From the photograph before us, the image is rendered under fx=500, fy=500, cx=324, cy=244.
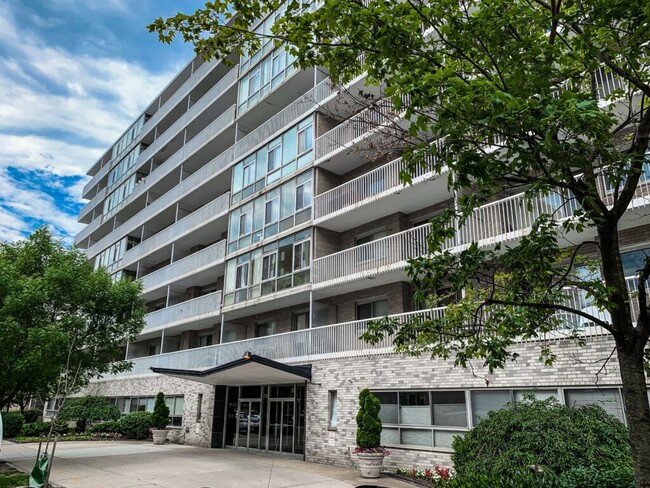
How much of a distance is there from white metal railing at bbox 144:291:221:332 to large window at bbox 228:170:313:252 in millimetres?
2732

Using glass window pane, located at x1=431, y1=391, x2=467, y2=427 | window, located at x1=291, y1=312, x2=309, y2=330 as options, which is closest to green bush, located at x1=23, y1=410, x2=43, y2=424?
window, located at x1=291, y1=312, x2=309, y2=330

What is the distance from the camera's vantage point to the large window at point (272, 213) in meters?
20.4

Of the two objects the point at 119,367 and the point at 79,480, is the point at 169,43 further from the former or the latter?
the point at 119,367

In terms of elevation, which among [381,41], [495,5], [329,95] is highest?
[329,95]

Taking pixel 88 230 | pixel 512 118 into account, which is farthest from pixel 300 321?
pixel 88 230

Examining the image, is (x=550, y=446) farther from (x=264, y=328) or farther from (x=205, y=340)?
(x=205, y=340)

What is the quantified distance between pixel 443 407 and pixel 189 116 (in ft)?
83.3

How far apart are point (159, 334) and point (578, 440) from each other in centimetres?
2708

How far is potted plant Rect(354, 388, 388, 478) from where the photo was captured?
13586 mm

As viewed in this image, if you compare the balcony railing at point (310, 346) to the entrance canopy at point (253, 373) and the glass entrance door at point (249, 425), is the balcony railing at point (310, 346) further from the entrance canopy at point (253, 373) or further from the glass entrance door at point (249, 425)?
the glass entrance door at point (249, 425)

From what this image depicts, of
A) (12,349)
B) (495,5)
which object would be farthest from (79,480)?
(495,5)

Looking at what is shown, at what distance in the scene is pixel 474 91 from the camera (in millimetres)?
4387

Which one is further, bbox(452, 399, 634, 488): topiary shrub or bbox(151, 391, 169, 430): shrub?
bbox(151, 391, 169, 430): shrub

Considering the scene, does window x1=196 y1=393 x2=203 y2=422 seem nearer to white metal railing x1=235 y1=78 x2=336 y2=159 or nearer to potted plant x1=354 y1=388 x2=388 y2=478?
potted plant x1=354 y1=388 x2=388 y2=478
